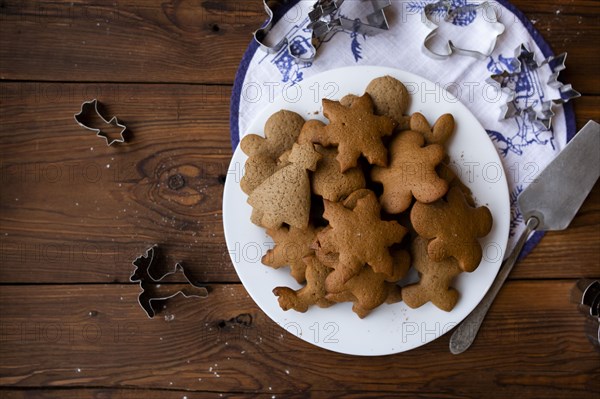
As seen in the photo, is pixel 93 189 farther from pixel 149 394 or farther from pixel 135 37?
pixel 149 394

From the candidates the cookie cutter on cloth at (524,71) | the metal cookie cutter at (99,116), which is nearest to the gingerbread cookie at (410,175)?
the cookie cutter on cloth at (524,71)

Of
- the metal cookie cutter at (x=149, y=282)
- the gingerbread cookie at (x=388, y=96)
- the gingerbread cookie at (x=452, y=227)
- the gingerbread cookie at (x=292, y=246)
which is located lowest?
the metal cookie cutter at (x=149, y=282)

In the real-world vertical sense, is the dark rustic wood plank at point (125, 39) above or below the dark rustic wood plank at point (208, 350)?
above

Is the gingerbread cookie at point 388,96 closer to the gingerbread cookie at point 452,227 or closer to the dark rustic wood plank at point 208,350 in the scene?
the gingerbread cookie at point 452,227

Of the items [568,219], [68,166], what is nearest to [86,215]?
[68,166]

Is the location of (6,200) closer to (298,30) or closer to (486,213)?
(298,30)

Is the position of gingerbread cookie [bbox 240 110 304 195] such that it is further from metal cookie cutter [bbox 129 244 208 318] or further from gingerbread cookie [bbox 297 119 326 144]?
metal cookie cutter [bbox 129 244 208 318]

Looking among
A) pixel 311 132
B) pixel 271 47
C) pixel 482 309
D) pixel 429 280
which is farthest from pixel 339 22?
pixel 482 309
